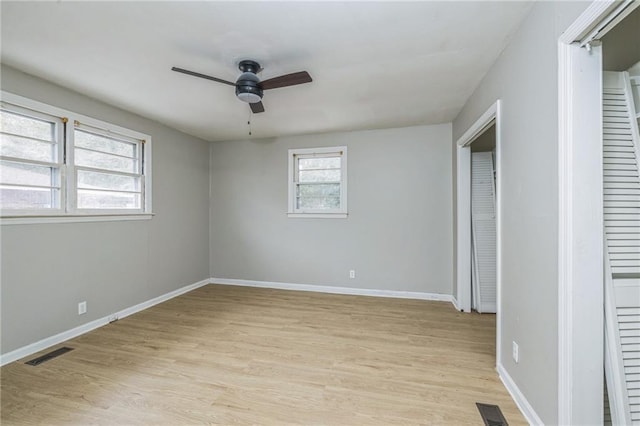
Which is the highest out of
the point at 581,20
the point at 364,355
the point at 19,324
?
the point at 581,20

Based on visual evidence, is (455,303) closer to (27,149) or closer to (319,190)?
(319,190)

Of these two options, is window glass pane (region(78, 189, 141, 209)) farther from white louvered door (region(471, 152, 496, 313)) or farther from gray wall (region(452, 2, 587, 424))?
white louvered door (region(471, 152, 496, 313))

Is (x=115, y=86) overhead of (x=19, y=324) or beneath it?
overhead

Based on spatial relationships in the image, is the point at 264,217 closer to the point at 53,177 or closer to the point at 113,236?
the point at 113,236

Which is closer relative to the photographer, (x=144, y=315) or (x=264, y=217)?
(x=144, y=315)

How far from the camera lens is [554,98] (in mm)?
1442

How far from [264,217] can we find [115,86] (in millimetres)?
2702

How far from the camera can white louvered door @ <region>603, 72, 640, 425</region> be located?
4.39 feet

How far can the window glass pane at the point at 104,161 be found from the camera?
9.82ft

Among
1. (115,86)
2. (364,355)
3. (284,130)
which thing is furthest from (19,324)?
(284,130)

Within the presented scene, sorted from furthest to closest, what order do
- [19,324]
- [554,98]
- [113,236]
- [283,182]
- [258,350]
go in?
1. [283,182]
2. [113,236]
3. [258,350]
4. [19,324]
5. [554,98]

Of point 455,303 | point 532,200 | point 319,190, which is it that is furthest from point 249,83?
point 455,303

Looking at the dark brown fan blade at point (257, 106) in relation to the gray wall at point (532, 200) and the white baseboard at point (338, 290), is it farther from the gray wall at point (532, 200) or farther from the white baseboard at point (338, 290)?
the white baseboard at point (338, 290)

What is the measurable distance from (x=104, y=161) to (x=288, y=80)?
2.66 meters
